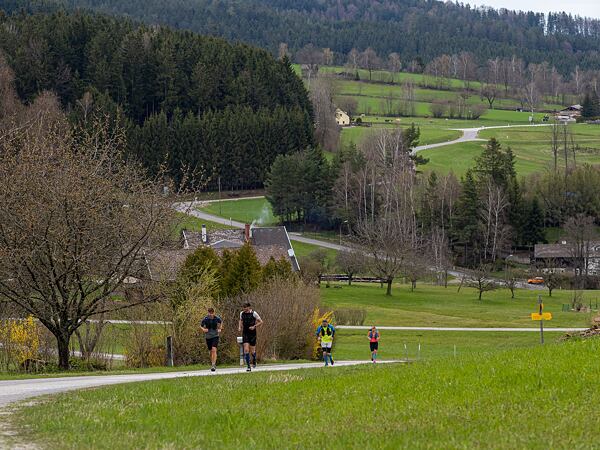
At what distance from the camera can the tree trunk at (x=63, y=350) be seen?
97.3ft

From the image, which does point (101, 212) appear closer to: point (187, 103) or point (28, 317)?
point (28, 317)

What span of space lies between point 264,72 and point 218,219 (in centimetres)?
4295

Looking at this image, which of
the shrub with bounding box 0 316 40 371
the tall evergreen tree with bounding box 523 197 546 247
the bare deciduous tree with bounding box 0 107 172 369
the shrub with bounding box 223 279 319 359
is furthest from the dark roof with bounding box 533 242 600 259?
the bare deciduous tree with bounding box 0 107 172 369

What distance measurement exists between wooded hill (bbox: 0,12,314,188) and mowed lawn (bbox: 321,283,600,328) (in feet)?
127

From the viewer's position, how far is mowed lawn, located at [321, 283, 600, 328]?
63125 mm

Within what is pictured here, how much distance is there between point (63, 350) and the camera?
29828 mm

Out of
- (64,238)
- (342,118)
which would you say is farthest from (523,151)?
(64,238)

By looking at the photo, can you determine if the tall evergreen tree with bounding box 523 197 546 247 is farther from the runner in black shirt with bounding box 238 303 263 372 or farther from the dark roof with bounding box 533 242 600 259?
the runner in black shirt with bounding box 238 303 263 372

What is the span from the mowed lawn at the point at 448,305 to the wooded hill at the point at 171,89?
1526 inches

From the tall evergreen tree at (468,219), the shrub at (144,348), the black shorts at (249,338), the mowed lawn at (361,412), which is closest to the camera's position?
the mowed lawn at (361,412)

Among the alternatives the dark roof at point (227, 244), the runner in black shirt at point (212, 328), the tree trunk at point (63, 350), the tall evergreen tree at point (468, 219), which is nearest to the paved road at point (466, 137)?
the tall evergreen tree at point (468, 219)

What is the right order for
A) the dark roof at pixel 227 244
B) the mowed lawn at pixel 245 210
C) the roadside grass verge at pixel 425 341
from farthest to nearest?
the mowed lawn at pixel 245 210 < the dark roof at pixel 227 244 < the roadside grass verge at pixel 425 341

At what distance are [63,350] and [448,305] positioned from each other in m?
48.6

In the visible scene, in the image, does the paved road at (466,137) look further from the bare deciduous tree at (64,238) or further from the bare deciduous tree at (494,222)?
the bare deciduous tree at (64,238)
